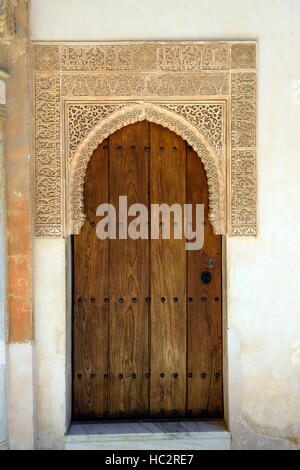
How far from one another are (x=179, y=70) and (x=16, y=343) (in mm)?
1694

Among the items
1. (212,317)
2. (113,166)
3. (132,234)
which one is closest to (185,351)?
(212,317)

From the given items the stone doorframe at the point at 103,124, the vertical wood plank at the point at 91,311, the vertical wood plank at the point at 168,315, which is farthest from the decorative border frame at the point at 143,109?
the vertical wood plank at the point at 168,315

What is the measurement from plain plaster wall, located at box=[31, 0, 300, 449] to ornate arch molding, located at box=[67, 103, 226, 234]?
0.63 ft

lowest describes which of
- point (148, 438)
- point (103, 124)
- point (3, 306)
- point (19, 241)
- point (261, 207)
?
point (148, 438)

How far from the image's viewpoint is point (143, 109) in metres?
2.39

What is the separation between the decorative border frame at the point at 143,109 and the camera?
237 cm

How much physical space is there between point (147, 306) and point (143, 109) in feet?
3.59

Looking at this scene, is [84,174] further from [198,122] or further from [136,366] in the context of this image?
[136,366]

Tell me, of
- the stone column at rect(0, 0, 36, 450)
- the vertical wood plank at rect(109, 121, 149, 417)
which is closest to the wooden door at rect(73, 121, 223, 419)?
the vertical wood plank at rect(109, 121, 149, 417)

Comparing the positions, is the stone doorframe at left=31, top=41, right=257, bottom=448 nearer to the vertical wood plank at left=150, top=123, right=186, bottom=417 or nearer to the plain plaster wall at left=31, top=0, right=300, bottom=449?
the plain plaster wall at left=31, top=0, right=300, bottom=449

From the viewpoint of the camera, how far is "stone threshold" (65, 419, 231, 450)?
2369mm

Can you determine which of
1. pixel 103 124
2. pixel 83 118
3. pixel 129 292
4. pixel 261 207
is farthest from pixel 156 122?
pixel 129 292

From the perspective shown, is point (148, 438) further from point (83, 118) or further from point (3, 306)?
point (83, 118)

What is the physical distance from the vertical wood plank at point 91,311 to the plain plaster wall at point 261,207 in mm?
160
